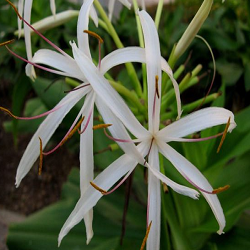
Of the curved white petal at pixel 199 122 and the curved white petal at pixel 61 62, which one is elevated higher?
the curved white petal at pixel 61 62

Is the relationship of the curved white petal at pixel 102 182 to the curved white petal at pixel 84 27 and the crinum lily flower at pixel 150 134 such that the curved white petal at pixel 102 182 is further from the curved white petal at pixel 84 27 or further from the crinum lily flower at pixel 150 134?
the curved white petal at pixel 84 27

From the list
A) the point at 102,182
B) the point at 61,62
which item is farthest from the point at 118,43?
the point at 102,182

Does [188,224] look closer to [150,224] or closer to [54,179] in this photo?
[150,224]

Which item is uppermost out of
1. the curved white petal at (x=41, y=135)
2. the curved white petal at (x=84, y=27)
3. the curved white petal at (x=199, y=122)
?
the curved white petal at (x=84, y=27)

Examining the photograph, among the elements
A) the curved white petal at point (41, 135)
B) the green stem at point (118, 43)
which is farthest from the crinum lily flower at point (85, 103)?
the green stem at point (118, 43)

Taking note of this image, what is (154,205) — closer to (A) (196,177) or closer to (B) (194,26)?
(A) (196,177)
